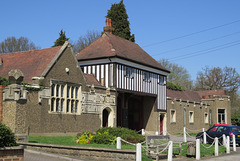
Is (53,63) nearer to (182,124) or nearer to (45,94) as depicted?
(45,94)

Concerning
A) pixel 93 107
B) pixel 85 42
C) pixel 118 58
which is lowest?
pixel 93 107

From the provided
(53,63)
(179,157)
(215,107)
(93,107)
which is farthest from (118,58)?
(215,107)

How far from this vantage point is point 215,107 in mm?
43344

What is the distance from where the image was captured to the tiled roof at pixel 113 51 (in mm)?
26672

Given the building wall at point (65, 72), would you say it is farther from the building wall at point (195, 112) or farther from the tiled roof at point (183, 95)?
the tiled roof at point (183, 95)

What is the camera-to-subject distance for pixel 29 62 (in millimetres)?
22656

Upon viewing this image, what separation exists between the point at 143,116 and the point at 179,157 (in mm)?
17738

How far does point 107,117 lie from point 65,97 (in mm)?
5626

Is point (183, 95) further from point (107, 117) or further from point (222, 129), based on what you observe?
point (222, 129)

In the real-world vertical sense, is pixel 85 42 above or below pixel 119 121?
above

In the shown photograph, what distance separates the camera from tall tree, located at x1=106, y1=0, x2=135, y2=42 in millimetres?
41406

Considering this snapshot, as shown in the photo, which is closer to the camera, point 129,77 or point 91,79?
point 91,79

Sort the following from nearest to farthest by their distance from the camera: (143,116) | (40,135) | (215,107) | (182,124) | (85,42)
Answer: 1. (40,135)
2. (143,116)
3. (182,124)
4. (215,107)
5. (85,42)

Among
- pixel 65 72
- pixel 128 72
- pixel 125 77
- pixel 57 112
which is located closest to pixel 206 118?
pixel 128 72
